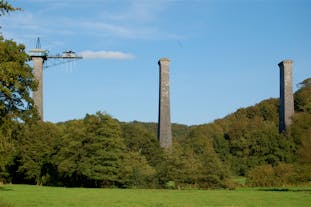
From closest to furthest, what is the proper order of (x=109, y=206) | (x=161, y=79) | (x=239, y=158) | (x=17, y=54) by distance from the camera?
(x=109, y=206) → (x=17, y=54) → (x=161, y=79) → (x=239, y=158)

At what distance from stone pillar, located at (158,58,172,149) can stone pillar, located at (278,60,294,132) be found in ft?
47.0

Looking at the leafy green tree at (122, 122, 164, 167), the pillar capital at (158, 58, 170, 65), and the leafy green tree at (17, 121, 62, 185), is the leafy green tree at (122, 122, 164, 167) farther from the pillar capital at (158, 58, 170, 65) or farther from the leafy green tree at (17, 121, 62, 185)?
the leafy green tree at (17, 121, 62, 185)

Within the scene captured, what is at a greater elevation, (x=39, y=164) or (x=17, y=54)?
(x=17, y=54)

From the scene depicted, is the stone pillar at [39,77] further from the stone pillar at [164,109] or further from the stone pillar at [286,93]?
the stone pillar at [286,93]

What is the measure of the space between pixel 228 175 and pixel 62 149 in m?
16.3

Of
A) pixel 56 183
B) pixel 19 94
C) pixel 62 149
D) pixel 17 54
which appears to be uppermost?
pixel 17 54

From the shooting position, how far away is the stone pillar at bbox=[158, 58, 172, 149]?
58.4 m

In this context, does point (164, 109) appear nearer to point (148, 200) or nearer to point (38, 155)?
point (38, 155)

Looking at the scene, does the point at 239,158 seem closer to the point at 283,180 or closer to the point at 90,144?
the point at 283,180

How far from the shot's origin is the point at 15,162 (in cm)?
5828

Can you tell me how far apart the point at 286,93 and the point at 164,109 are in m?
15.3

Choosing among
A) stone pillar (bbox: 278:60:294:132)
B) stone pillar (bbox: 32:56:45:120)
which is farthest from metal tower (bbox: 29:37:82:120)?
stone pillar (bbox: 278:60:294:132)

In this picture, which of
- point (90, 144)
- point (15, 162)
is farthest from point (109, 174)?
point (15, 162)

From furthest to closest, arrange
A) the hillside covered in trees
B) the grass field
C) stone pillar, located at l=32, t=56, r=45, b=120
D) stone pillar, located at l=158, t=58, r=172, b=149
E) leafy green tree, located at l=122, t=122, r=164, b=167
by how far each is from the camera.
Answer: stone pillar, located at l=32, t=56, r=45, b=120
leafy green tree, located at l=122, t=122, r=164, b=167
stone pillar, located at l=158, t=58, r=172, b=149
the hillside covered in trees
the grass field
